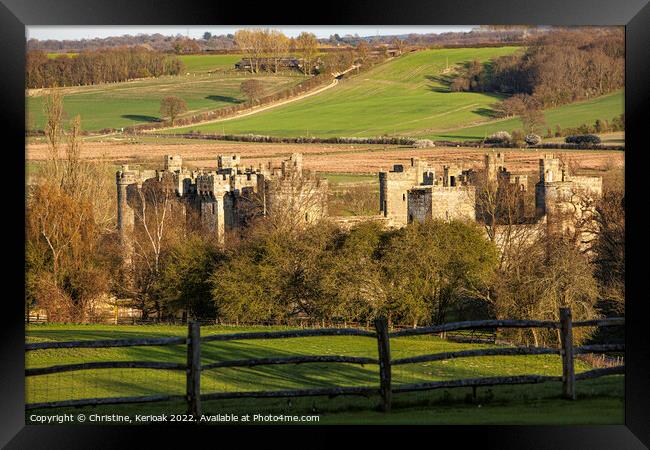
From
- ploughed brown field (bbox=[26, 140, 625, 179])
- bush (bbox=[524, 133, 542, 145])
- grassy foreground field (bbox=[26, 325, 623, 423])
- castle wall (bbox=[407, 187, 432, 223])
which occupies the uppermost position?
bush (bbox=[524, 133, 542, 145])

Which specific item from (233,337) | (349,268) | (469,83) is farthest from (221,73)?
(233,337)

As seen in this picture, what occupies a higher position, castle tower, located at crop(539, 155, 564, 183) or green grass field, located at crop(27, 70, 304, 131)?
green grass field, located at crop(27, 70, 304, 131)

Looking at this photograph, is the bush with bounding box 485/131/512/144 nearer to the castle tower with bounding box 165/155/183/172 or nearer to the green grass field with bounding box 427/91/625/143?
the green grass field with bounding box 427/91/625/143

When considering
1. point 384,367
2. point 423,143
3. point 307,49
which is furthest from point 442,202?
point 384,367

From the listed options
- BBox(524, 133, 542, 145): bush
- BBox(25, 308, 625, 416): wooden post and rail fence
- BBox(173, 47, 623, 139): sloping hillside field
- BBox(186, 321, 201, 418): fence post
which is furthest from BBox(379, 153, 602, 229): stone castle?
BBox(186, 321, 201, 418): fence post

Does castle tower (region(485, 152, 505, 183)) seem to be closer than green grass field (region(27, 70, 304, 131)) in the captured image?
No

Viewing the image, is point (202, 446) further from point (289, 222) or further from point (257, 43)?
point (289, 222)

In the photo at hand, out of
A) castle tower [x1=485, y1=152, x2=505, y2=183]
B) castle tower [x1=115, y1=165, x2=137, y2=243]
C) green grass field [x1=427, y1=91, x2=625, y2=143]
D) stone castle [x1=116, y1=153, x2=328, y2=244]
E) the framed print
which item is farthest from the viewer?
castle tower [x1=485, y1=152, x2=505, y2=183]
